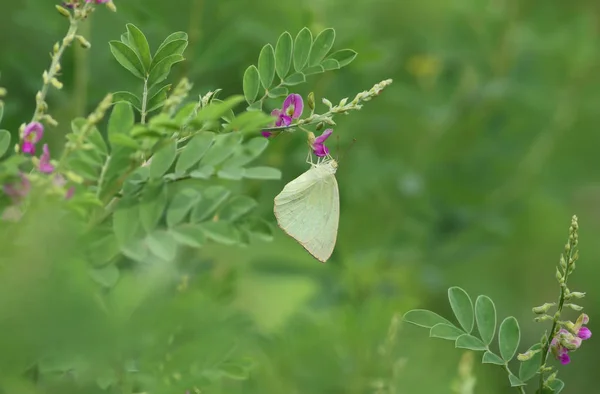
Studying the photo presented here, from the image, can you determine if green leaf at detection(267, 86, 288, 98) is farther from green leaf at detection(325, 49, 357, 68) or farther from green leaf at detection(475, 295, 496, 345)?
green leaf at detection(475, 295, 496, 345)

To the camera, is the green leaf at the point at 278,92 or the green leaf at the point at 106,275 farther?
the green leaf at the point at 278,92

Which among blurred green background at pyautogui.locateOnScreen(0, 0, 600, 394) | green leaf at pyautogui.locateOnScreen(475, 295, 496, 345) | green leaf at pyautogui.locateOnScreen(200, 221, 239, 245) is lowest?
blurred green background at pyautogui.locateOnScreen(0, 0, 600, 394)

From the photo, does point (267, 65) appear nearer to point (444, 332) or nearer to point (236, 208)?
point (236, 208)

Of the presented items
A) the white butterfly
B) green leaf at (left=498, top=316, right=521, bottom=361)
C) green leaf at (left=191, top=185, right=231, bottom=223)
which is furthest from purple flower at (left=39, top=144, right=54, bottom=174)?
green leaf at (left=498, top=316, right=521, bottom=361)

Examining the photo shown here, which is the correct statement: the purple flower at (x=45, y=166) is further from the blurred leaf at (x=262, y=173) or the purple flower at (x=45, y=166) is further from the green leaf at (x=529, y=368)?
the green leaf at (x=529, y=368)

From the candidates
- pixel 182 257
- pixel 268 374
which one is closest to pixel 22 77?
pixel 182 257

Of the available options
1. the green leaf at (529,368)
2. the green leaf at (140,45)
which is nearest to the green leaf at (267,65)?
the green leaf at (140,45)
